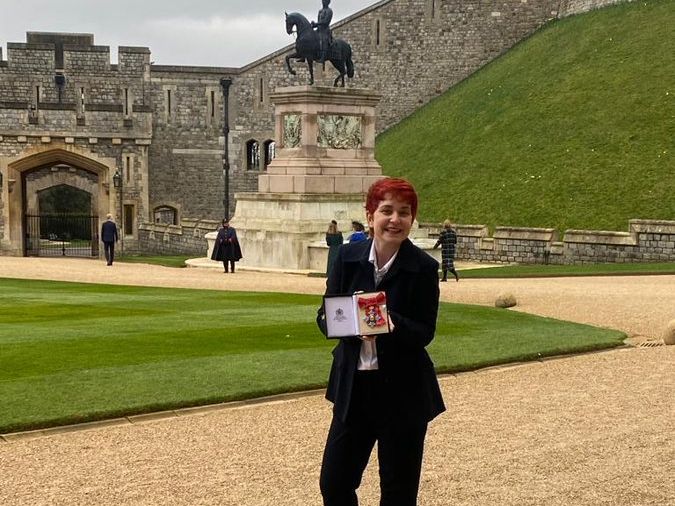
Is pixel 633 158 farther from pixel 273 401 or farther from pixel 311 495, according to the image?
pixel 311 495

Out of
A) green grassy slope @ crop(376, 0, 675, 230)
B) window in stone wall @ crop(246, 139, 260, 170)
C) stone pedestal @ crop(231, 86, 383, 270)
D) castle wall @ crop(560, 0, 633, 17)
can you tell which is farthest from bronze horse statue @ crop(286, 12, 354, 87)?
castle wall @ crop(560, 0, 633, 17)

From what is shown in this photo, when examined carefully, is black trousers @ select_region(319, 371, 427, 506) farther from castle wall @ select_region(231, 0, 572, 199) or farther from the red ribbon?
castle wall @ select_region(231, 0, 572, 199)

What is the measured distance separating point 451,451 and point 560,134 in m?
31.9

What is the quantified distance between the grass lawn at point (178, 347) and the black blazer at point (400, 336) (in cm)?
429

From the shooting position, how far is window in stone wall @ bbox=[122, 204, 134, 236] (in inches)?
1804

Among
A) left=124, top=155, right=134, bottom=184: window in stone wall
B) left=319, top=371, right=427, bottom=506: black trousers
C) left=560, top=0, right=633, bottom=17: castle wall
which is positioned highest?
left=560, top=0, right=633, bottom=17: castle wall

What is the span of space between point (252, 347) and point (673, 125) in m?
27.2

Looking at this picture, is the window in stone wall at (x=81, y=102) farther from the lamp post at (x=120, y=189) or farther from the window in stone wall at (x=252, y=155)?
the window in stone wall at (x=252, y=155)

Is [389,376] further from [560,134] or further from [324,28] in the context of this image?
[560,134]

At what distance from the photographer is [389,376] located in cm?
546

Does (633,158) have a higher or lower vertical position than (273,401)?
higher

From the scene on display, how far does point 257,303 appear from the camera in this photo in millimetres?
18203

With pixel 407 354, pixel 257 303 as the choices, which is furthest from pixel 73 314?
pixel 407 354

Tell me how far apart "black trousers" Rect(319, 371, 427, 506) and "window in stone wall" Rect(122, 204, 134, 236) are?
4121 cm
